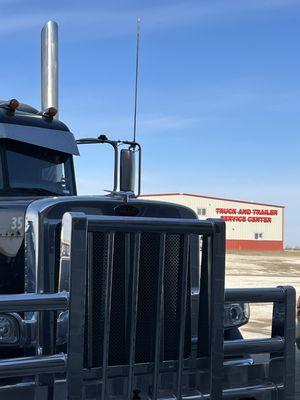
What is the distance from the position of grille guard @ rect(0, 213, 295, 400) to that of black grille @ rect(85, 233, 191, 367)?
0.17ft

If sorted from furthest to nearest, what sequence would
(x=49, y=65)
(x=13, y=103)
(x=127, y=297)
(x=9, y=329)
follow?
1. (x=49, y=65)
2. (x=13, y=103)
3. (x=127, y=297)
4. (x=9, y=329)

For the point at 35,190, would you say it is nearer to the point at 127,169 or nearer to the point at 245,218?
the point at 127,169

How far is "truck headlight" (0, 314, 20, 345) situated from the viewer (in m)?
2.91

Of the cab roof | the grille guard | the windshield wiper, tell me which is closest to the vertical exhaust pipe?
the cab roof

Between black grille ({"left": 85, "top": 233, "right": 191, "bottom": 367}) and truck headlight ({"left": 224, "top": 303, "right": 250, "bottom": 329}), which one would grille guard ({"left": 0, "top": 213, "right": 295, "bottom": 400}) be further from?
truck headlight ({"left": 224, "top": 303, "right": 250, "bottom": 329})

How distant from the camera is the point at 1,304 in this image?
2594 mm

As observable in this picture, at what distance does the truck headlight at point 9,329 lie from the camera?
2.91 m

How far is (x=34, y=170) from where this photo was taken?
4.51 m

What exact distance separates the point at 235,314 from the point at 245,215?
185ft

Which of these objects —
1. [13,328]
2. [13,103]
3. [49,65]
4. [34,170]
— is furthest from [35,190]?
[49,65]

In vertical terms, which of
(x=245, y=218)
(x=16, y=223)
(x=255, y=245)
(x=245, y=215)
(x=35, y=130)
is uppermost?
(x=35, y=130)

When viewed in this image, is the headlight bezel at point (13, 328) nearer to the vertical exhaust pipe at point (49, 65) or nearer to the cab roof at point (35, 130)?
the cab roof at point (35, 130)

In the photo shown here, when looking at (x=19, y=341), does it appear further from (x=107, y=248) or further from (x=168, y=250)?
(x=168, y=250)

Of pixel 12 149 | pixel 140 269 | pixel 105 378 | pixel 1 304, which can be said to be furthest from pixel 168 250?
pixel 12 149
